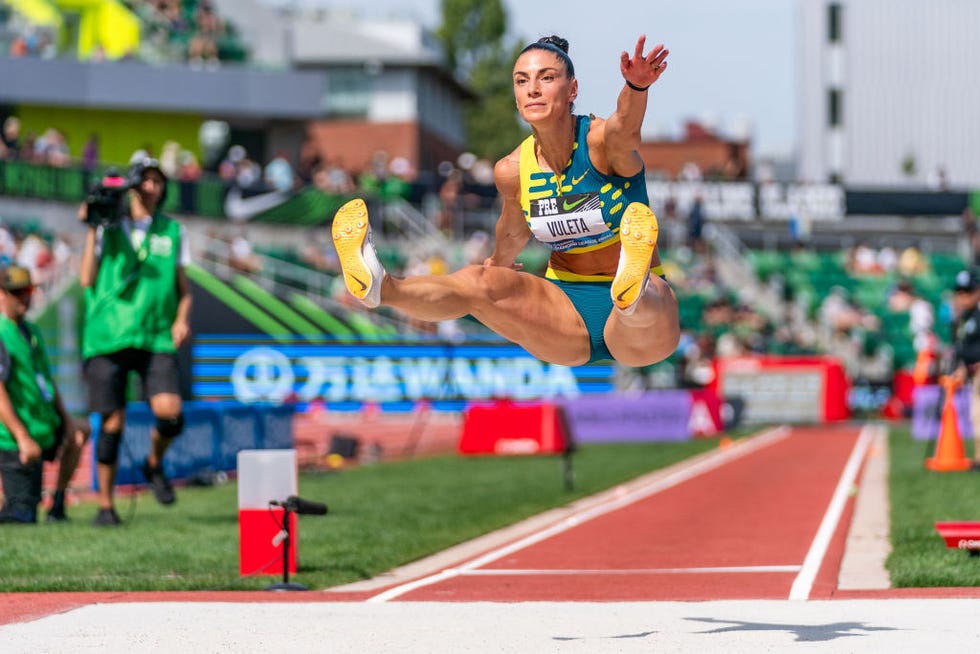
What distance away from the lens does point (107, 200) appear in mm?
11953

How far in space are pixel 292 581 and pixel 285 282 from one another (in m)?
22.8

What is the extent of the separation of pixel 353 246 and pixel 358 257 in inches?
3.1

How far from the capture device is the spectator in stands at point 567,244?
24.7 ft

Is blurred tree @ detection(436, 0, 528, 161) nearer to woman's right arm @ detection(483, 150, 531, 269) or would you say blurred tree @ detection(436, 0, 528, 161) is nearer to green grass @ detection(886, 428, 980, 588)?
green grass @ detection(886, 428, 980, 588)

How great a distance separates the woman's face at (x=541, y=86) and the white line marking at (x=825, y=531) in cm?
310

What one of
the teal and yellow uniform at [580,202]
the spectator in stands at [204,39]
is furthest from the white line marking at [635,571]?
the spectator in stands at [204,39]

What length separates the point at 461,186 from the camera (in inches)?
1572

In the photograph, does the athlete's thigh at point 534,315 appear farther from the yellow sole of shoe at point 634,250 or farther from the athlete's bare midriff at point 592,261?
the yellow sole of shoe at point 634,250

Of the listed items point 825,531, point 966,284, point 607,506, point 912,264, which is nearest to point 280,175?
point 912,264

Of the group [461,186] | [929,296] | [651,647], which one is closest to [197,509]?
[651,647]

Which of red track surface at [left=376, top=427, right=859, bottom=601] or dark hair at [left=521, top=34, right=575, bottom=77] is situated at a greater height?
dark hair at [left=521, top=34, right=575, bottom=77]

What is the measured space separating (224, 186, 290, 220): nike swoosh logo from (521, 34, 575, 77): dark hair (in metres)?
29.6

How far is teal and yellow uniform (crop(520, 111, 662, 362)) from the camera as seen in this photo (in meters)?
8.04

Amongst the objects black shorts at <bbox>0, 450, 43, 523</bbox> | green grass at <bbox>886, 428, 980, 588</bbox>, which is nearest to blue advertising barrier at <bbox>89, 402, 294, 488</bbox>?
black shorts at <bbox>0, 450, 43, 523</bbox>
